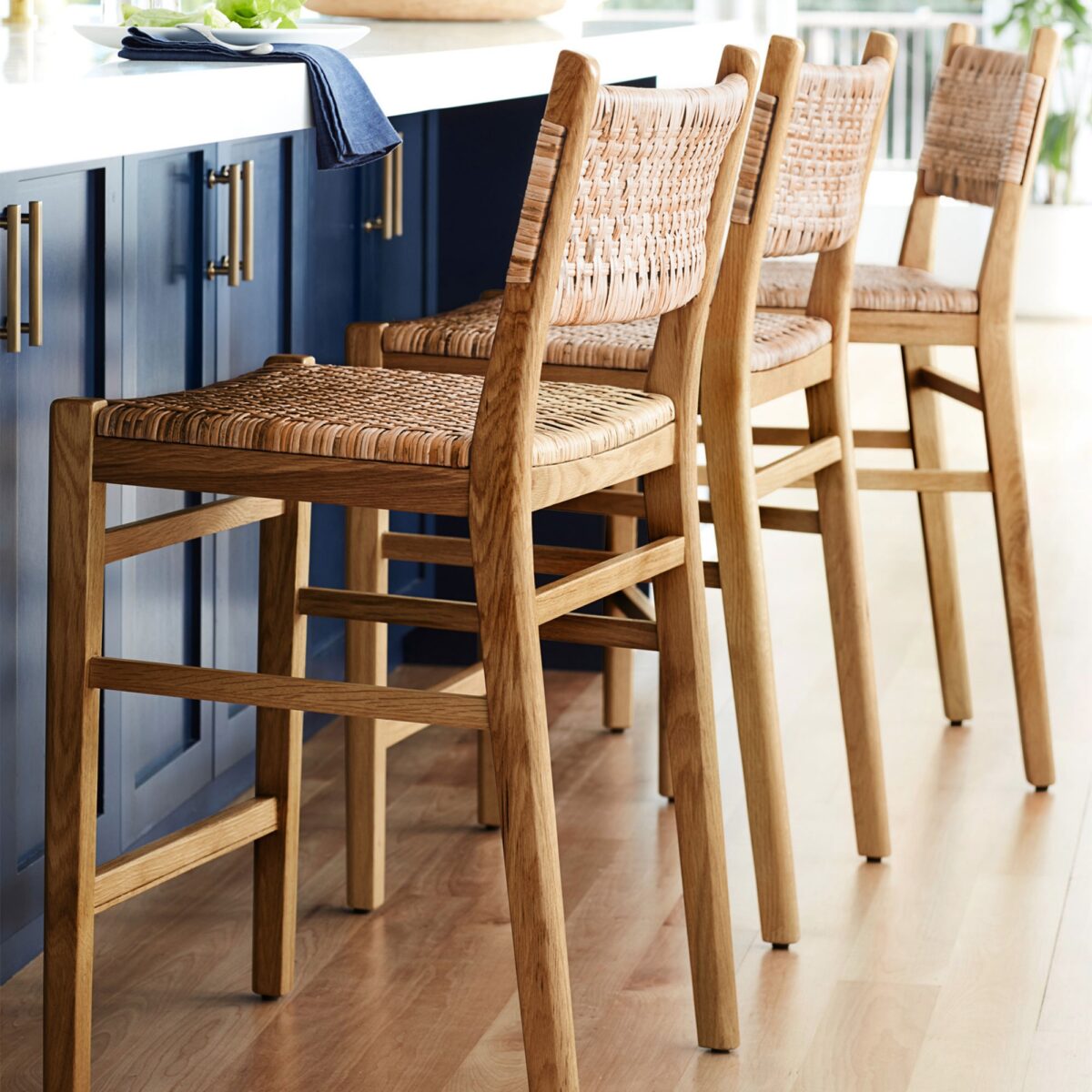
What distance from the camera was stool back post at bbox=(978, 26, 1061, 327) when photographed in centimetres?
244

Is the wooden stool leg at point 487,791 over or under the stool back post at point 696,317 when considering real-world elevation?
under

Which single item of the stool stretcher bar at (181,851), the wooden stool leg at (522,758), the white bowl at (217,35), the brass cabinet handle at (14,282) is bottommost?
the stool stretcher bar at (181,851)

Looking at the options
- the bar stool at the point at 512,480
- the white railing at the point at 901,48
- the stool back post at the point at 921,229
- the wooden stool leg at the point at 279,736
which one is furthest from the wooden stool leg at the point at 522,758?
the white railing at the point at 901,48

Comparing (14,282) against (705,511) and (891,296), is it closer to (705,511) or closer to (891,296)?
(705,511)

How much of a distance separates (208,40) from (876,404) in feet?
13.4

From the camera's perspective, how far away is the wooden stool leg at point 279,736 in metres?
1.83

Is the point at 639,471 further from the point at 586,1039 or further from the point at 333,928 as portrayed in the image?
the point at 333,928

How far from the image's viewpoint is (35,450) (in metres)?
1.86

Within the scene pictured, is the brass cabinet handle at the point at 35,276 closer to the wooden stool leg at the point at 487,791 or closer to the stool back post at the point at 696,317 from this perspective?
the stool back post at the point at 696,317

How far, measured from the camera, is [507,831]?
146 centimetres

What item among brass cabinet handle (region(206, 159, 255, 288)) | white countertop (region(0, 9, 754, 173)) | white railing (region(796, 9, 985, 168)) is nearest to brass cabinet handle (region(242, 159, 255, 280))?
brass cabinet handle (region(206, 159, 255, 288))

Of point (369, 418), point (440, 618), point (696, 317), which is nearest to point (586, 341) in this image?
point (696, 317)

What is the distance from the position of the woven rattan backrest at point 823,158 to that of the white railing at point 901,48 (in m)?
6.63

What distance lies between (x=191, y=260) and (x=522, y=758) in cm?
97
